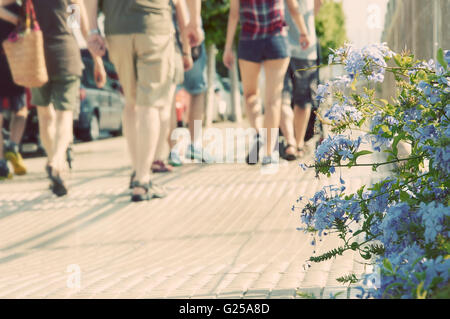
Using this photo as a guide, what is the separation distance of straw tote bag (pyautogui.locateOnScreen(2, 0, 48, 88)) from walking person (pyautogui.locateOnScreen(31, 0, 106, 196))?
0.12 m

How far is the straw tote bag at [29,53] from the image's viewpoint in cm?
602

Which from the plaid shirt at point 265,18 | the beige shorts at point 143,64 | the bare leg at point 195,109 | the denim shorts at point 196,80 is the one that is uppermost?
the plaid shirt at point 265,18

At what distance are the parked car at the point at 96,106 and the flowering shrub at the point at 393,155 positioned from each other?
9568 millimetres

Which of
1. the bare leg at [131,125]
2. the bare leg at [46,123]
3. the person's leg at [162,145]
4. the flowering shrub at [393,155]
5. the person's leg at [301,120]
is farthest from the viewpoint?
the person's leg at [301,120]

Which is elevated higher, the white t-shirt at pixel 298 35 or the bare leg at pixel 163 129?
the white t-shirt at pixel 298 35

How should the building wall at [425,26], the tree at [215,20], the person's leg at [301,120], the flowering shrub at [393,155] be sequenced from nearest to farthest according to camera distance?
1. the flowering shrub at [393,155]
2. the building wall at [425,26]
3. the person's leg at [301,120]
4. the tree at [215,20]

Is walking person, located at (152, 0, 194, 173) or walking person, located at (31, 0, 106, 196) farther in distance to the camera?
walking person, located at (31, 0, 106, 196)

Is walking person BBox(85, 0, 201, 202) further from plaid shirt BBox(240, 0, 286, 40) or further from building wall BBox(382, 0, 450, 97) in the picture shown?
building wall BBox(382, 0, 450, 97)

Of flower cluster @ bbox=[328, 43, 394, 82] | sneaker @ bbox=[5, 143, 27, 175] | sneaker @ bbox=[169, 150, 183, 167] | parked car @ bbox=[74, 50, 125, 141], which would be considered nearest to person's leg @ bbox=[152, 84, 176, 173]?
sneaker @ bbox=[169, 150, 183, 167]

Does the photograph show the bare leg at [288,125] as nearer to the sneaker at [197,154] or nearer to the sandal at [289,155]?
the sandal at [289,155]

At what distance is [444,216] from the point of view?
197 cm

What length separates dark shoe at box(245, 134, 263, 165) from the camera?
6.71 meters

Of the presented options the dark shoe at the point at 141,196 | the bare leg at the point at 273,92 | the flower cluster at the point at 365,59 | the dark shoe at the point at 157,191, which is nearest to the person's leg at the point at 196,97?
the bare leg at the point at 273,92

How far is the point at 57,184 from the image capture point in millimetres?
5871
